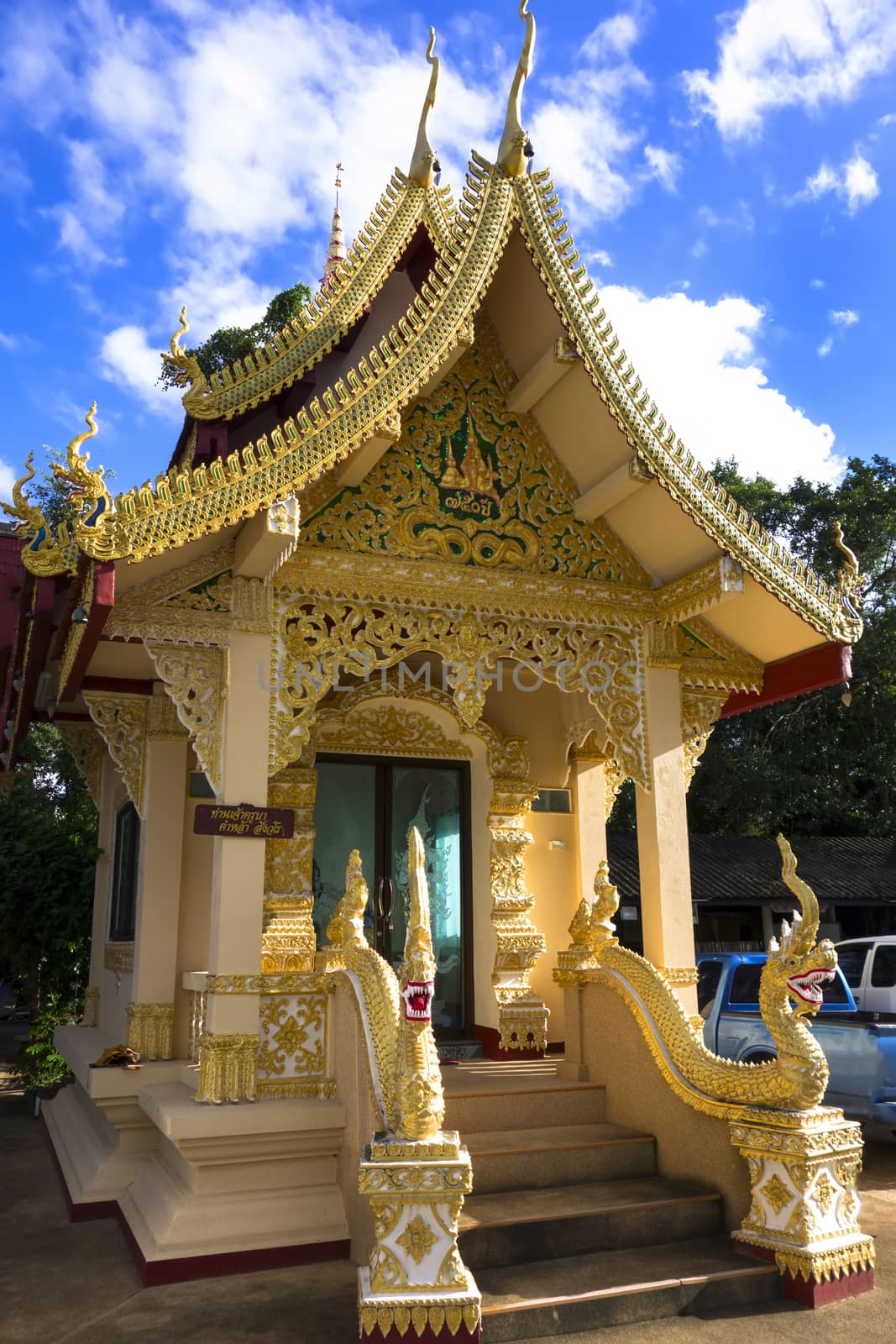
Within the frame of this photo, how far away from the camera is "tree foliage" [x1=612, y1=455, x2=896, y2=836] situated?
20391mm

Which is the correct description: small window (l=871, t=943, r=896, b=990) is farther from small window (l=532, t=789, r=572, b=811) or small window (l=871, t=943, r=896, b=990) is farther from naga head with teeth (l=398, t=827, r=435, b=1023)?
naga head with teeth (l=398, t=827, r=435, b=1023)

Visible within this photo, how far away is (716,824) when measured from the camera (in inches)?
862

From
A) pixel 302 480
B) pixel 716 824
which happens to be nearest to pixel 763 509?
pixel 716 824

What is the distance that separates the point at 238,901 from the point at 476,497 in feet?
9.21

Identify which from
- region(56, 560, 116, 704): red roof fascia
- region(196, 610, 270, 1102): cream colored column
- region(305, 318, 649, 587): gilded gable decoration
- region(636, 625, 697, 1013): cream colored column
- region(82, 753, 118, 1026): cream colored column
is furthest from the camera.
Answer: region(82, 753, 118, 1026): cream colored column

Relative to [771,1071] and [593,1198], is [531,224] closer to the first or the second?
[771,1071]

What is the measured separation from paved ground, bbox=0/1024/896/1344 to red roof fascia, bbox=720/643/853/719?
316cm

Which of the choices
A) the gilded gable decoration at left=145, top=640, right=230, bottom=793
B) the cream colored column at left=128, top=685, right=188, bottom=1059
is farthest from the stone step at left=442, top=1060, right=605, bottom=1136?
the gilded gable decoration at left=145, top=640, right=230, bottom=793

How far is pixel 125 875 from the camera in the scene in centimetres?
829

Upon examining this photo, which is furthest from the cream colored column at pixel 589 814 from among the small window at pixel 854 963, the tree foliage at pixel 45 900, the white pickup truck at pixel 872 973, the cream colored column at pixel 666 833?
the tree foliage at pixel 45 900

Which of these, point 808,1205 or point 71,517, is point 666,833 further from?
point 71,517

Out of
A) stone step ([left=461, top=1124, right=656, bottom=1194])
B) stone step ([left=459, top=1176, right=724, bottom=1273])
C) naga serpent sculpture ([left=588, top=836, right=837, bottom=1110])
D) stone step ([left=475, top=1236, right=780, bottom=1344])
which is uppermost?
naga serpent sculpture ([left=588, top=836, right=837, bottom=1110])

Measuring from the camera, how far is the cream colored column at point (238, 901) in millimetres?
5176

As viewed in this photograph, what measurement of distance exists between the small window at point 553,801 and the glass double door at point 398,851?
556mm
